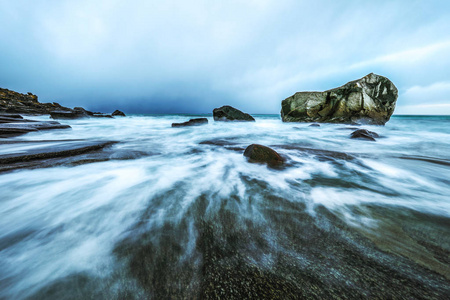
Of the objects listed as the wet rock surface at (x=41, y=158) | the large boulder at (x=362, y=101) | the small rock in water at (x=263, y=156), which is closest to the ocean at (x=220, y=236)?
the wet rock surface at (x=41, y=158)

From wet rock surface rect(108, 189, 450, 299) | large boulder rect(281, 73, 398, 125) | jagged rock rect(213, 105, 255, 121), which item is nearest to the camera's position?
wet rock surface rect(108, 189, 450, 299)

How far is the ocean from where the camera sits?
3.15 feet

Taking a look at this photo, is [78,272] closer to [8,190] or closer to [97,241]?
[97,241]

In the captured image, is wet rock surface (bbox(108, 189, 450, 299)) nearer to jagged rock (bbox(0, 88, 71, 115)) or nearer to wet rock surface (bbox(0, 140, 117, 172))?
wet rock surface (bbox(0, 140, 117, 172))

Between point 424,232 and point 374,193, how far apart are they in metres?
0.80

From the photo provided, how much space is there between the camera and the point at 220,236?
1.40m

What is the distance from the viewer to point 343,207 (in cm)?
184

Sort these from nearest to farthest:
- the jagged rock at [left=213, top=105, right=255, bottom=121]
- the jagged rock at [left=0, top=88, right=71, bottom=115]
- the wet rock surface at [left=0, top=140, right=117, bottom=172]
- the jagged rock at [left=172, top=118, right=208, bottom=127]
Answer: the wet rock surface at [left=0, top=140, right=117, bottom=172] → the jagged rock at [left=172, top=118, right=208, bottom=127] → the jagged rock at [left=0, top=88, right=71, bottom=115] → the jagged rock at [left=213, top=105, right=255, bottom=121]

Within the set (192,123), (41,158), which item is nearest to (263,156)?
(41,158)

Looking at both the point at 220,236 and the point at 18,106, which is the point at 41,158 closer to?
the point at 220,236

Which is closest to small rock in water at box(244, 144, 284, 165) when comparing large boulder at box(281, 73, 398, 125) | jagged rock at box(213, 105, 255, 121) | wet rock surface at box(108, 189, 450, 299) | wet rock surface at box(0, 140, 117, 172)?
wet rock surface at box(108, 189, 450, 299)


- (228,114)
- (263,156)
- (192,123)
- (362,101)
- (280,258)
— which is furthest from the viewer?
(228,114)

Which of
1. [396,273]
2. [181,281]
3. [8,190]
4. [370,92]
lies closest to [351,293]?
[396,273]

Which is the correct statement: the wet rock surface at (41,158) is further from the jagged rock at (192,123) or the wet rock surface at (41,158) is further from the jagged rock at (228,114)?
the jagged rock at (228,114)
